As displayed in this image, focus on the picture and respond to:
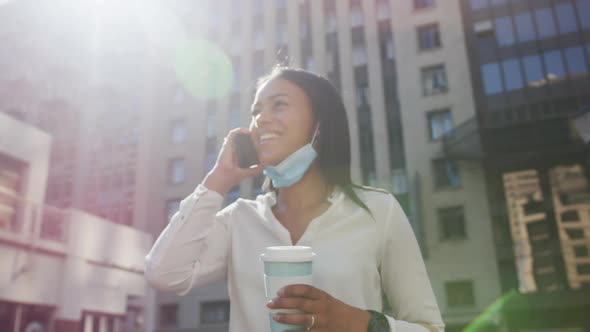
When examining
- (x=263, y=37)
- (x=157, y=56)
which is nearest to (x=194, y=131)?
(x=157, y=56)

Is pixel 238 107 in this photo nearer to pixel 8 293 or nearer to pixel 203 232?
pixel 8 293

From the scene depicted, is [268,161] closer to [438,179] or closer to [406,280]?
[406,280]

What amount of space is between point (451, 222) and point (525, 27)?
9991mm

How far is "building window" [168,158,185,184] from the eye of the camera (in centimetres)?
2703

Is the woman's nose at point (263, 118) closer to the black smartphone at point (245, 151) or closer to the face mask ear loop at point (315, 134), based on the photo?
the black smartphone at point (245, 151)

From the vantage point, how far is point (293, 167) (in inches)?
84.5

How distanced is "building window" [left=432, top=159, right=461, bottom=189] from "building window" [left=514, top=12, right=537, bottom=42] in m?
6.77

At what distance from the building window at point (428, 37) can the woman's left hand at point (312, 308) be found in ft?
80.9

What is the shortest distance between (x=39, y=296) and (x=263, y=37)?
742 inches

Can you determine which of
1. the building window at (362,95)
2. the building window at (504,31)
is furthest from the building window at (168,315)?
the building window at (504,31)

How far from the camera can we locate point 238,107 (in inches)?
1078

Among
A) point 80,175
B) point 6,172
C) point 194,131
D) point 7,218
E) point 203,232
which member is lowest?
point 203,232

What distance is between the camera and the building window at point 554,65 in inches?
837

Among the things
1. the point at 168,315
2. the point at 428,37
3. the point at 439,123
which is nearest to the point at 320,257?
the point at 439,123
